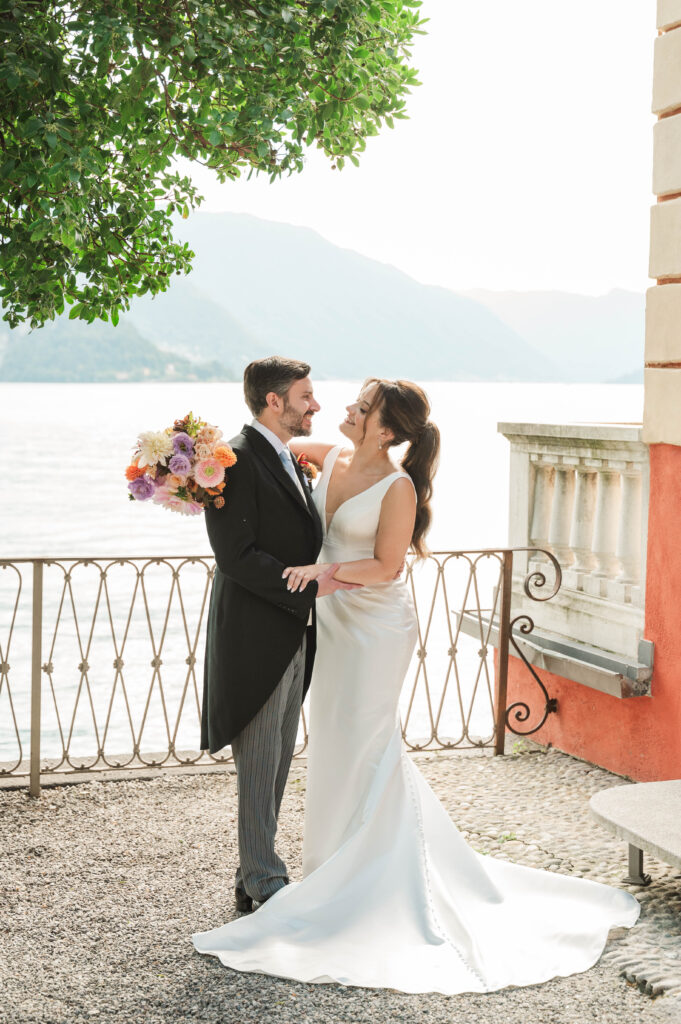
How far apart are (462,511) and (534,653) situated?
34.5 m

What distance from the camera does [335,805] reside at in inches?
170

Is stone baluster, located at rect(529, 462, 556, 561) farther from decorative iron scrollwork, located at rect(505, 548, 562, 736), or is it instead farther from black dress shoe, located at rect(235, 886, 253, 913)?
black dress shoe, located at rect(235, 886, 253, 913)

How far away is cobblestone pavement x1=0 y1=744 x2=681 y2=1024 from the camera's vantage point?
3424mm

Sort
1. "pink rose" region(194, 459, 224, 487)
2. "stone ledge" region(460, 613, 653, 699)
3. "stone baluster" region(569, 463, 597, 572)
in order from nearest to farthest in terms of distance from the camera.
A: "pink rose" region(194, 459, 224, 487)
"stone ledge" region(460, 613, 653, 699)
"stone baluster" region(569, 463, 597, 572)

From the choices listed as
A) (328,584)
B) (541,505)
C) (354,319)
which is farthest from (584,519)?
(354,319)

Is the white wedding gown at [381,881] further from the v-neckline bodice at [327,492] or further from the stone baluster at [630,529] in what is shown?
the stone baluster at [630,529]

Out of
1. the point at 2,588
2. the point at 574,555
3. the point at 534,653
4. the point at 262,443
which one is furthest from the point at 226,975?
the point at 2,588

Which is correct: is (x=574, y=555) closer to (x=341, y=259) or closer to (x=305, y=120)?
(x=305, y=120)

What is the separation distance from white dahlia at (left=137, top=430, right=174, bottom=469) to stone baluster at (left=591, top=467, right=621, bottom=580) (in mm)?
2960

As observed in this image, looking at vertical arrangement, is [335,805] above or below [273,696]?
below

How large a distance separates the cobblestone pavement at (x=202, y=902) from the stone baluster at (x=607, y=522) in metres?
1.17

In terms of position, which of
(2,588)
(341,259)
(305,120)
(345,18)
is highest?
(341,259)

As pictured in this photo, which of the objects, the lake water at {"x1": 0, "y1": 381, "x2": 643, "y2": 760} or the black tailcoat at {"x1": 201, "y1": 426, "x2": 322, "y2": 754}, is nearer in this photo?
the black tailcoat at {"x1": 201, "y1": 426, "x2": 322, "y2": 754}

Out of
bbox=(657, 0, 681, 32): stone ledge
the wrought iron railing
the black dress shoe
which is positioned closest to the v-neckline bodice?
the wrought iron railing
